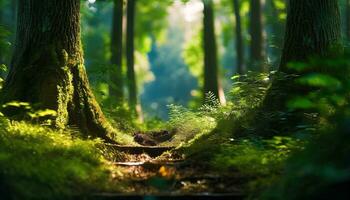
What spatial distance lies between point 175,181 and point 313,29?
3964 mm

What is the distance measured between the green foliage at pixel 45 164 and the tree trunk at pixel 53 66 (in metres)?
0.98

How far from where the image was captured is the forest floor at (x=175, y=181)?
20.3 feet

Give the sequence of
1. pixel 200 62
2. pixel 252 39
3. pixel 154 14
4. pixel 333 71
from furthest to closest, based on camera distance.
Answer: pixel 200 62
pixel 154 14
pixel 252 39
pixel 333 71

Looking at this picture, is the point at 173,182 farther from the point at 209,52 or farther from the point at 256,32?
the point at 256,32

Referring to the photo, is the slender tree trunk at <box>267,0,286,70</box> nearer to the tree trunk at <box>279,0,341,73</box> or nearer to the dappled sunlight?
the dappled sunlight

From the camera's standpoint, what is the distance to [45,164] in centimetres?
639

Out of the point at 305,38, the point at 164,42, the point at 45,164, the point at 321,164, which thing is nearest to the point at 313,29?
the point at 305,38

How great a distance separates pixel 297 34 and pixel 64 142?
14.4 feet

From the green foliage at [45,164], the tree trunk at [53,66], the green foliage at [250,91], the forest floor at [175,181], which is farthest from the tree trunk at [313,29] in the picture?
the green foliage at [45,164]

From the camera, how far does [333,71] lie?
8.91 metres

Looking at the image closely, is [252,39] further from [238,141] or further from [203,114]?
[238,141]

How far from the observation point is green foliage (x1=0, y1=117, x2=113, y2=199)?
5.87 meters

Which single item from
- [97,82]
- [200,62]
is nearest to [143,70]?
[200,62]

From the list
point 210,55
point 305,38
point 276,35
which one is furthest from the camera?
point 210,55
